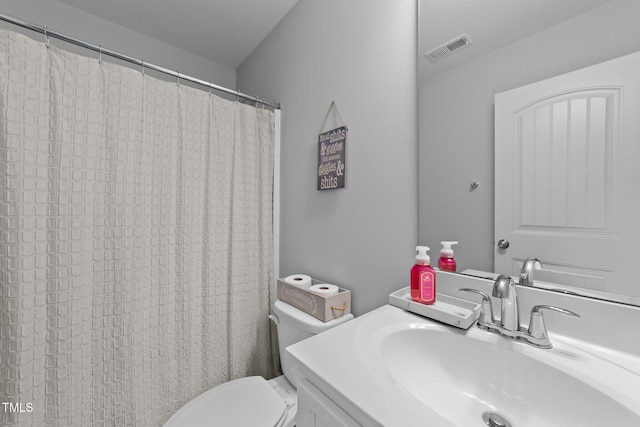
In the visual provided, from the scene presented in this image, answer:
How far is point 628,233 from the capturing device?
0.58 meters

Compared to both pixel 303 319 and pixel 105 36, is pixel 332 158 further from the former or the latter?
pixel 105 36

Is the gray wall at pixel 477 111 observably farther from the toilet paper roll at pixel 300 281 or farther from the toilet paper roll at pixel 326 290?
the toilet paper roll at pixel 300 281

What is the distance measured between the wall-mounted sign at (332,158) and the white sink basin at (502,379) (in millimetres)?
699

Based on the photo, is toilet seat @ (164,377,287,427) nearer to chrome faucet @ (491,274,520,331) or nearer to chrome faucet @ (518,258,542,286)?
chrome faucet @ (491,274,520,331)

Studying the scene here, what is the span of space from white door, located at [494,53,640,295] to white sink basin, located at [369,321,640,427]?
0.22 m

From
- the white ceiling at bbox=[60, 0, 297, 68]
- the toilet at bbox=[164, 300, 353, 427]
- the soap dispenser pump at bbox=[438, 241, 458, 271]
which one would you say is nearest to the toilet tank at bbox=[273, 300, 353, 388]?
the toilet at bbox=[164, 300, 353, 427]

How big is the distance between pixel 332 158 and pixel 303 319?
73 centimetres

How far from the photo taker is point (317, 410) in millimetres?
524

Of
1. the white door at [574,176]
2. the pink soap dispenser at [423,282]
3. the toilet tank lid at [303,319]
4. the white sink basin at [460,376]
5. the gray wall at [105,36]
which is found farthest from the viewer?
the gray wall at [105,36]

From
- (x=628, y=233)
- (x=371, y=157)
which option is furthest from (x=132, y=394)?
(x=628, y=233)

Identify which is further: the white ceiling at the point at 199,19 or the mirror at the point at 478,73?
the white ceiling at the point at 199,19

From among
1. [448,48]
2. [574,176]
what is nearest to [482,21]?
[448,48]

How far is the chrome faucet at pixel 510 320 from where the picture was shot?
621 millimetres

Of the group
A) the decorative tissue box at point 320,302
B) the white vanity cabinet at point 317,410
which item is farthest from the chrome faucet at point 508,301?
the decorative tissue box at point 320,302
